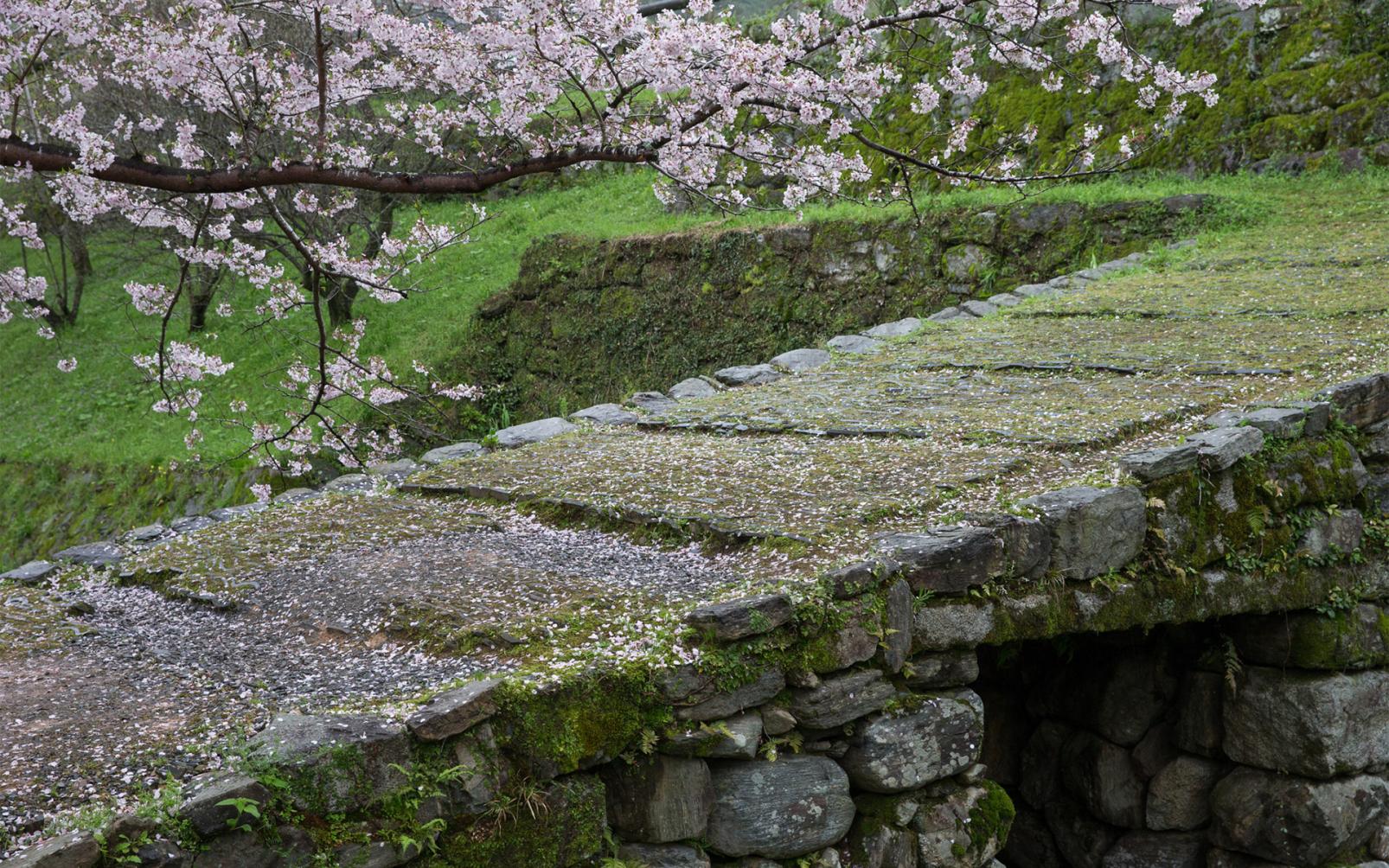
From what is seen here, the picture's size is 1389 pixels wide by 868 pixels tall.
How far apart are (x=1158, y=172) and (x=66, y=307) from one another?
1860 centimetres

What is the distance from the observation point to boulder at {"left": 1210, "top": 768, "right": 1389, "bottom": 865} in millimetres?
4297

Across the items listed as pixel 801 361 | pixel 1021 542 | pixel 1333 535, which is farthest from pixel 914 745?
pixel 801 361

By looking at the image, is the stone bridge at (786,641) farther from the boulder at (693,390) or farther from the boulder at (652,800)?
the boulder at (693,390)

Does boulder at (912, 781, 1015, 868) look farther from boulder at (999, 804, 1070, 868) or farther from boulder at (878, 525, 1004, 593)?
boulder at (999, 804, 1070, 868)

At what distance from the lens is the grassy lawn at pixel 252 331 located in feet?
45.1

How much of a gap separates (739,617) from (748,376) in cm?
412

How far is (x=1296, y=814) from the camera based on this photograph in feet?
14.2

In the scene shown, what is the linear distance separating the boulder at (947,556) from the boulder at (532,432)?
9.13 feet

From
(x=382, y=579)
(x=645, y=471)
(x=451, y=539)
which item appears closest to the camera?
(x=382, y=579)

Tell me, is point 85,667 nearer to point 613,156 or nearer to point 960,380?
point 613,156

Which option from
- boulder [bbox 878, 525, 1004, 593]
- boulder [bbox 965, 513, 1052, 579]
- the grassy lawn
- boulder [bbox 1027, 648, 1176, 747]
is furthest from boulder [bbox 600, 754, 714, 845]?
the grassy lawn

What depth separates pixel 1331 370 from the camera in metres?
5.34

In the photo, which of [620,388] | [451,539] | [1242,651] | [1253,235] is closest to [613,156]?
[451,539]

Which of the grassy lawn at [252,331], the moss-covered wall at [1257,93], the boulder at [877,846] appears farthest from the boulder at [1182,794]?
the moss-covered wall at [1257,93]
